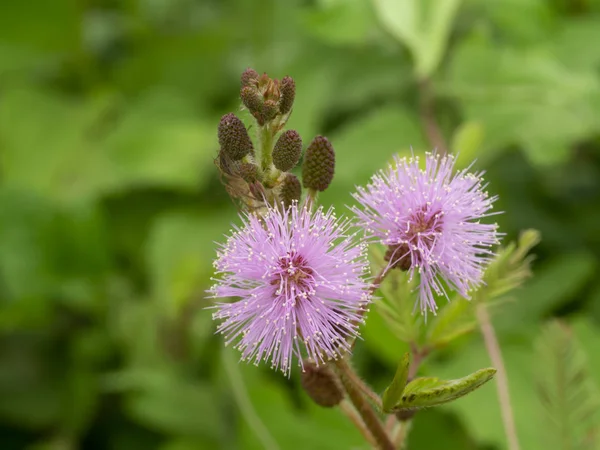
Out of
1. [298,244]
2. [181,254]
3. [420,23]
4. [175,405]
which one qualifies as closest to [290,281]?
[298,244]

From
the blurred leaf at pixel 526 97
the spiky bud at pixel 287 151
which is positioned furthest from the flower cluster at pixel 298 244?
the blurred leaf at pixel 526 97

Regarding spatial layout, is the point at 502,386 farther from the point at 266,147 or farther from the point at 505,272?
the point at 266,147

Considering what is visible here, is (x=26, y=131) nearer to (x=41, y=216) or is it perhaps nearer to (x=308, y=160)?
(x=41, y=216)

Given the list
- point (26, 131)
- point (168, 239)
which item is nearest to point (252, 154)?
point (168, 239)

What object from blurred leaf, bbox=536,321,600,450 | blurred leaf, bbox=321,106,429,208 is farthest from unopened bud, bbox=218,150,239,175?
blurred leaf, bbox=321,106,429,208

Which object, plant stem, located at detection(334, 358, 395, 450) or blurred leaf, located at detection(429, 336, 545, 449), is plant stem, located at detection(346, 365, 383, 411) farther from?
blurred leaf, located at detection(429, 336, 545, 449)
